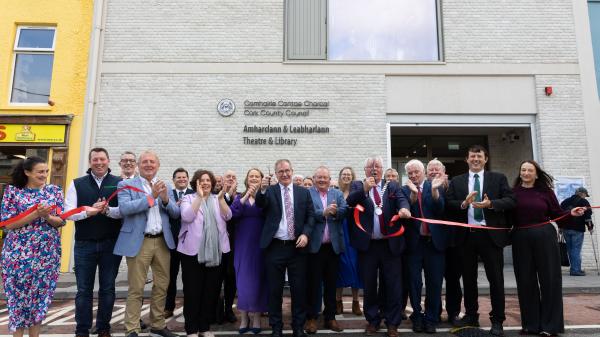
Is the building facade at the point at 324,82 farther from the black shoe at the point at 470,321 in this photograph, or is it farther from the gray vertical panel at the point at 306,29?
the black shoe at the point at 470,321

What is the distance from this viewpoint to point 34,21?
10.5 metres

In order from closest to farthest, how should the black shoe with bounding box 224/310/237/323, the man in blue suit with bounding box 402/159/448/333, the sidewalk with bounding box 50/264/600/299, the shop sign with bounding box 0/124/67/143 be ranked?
1. the man in blue suit with bounding box 402/159/448/333
2. the black shoe with bounding box 224/310/237/323
3. the sidewalk with bounding box 50/264/600/299
4. the shop sign with bounding box 0/124/67/143

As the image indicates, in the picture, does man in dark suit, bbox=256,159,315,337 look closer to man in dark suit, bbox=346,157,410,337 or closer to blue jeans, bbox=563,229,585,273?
man in dark suit, bbox=346,157,410,337

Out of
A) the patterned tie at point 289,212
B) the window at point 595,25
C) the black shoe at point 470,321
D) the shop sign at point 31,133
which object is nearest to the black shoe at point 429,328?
the black shoe at point 470,321

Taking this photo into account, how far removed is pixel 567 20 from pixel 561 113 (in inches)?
99.6

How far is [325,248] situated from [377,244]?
690 millimetres

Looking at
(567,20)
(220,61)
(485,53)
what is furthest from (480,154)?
(567,20)

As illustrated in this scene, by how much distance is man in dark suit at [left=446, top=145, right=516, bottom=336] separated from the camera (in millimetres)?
4668

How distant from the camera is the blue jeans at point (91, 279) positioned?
4.31m

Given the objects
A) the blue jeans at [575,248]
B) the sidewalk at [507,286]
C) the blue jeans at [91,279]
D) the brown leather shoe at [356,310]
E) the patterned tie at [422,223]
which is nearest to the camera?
the blue jeans at [91,279]

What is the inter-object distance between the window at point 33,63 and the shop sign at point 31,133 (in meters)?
0.90

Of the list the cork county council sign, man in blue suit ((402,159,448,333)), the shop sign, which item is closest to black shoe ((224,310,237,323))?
man in blue suit ((402,159,448,333))

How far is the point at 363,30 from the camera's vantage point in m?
10.8

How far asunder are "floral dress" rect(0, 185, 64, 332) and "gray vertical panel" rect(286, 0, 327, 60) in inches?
301
